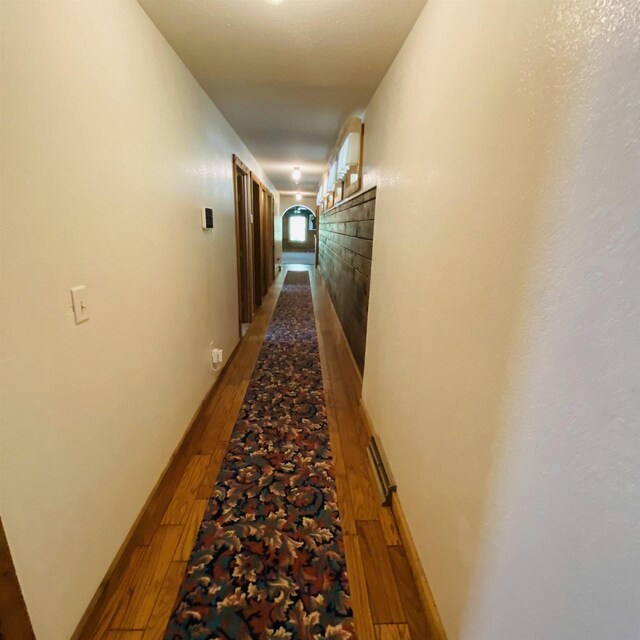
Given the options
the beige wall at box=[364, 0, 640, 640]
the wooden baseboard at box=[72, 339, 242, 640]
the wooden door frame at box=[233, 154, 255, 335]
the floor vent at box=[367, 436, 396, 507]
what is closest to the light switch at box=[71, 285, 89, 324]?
the wooden baseboard at box=[72, 339, 242, 640]

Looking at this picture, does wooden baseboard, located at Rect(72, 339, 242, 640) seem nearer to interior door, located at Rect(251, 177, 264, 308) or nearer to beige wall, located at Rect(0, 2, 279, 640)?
beige wall, located at Rect(0, 2, 279, 640)

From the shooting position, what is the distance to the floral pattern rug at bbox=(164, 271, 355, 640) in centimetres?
109

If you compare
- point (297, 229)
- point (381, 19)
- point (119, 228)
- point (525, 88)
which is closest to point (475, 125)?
point (525, 88)

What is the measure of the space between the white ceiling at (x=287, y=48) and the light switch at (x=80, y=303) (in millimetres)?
1231

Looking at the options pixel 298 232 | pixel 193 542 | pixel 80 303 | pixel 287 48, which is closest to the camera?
pixel 80 303

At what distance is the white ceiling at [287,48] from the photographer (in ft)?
4.36

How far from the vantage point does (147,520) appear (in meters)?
1.44

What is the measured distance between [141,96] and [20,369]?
47.7 inches

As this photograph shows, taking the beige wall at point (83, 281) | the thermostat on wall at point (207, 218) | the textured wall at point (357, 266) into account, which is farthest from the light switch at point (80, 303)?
the textured wall at point (357, 266)

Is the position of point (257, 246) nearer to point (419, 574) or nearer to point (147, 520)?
point (147, 520)

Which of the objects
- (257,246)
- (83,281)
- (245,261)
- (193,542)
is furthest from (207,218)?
(257,246)

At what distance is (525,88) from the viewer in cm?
70

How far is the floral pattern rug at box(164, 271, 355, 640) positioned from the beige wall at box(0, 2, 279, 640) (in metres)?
0.35

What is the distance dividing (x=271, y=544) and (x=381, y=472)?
0.62 m
